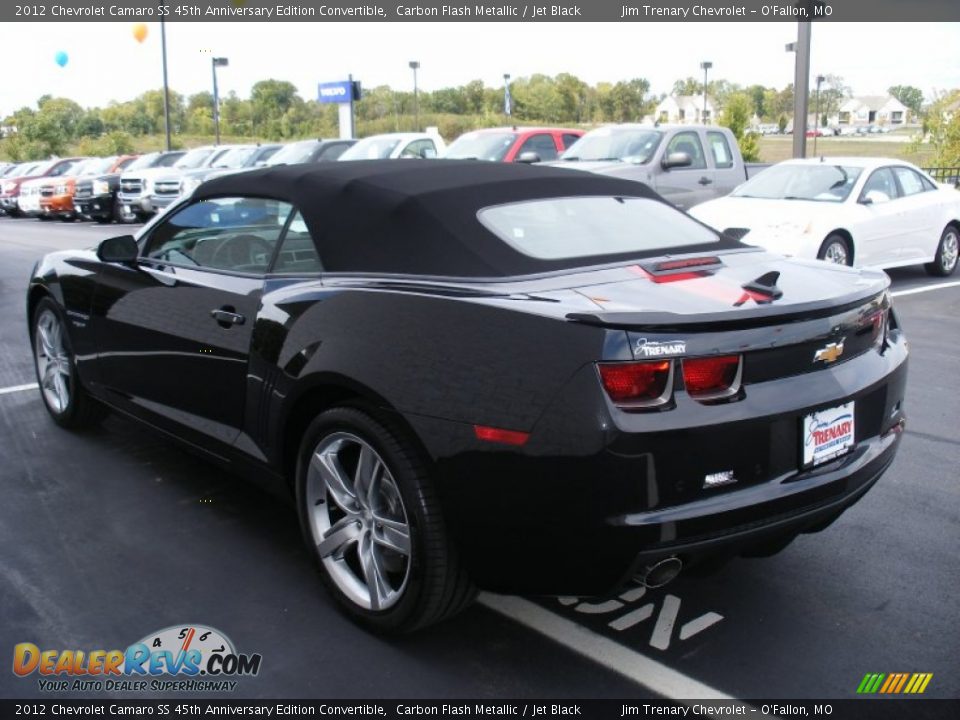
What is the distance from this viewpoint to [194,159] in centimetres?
2497

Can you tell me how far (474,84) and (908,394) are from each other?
94.3 metres

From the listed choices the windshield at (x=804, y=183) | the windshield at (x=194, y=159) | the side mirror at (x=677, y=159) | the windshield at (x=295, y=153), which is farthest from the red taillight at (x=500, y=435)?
the windshield at (x=194, y=159)

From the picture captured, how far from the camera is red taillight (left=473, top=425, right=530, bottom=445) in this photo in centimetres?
269


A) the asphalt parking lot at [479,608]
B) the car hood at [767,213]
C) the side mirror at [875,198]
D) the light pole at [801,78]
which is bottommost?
the asphalt parking lot at [479,608]

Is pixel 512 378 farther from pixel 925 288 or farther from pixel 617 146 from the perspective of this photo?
pixel 617 146

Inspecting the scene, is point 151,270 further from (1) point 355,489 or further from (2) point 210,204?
(1) point 355,489

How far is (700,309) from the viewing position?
110 inches

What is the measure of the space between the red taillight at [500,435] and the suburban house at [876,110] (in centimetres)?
17355

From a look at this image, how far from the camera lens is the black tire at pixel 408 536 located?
2943 millimetres

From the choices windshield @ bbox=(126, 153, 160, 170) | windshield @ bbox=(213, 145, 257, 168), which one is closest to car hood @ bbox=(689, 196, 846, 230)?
windshield @ bbox=(213, 145, 257, 168)

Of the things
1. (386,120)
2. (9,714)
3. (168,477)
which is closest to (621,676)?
(9,714)

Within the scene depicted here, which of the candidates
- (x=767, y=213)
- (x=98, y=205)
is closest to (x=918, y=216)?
(x=767, y=213)

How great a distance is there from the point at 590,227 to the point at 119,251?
7.75ft

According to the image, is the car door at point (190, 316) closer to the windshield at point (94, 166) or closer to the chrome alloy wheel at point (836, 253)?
the chrome alloy wheel at point (836, 253)
